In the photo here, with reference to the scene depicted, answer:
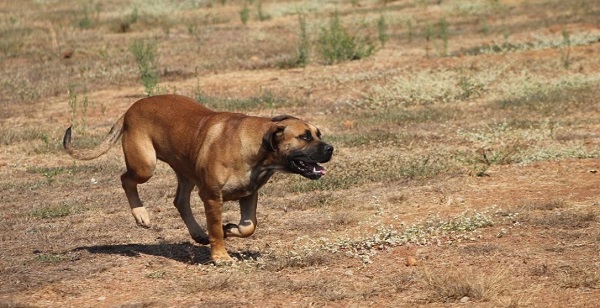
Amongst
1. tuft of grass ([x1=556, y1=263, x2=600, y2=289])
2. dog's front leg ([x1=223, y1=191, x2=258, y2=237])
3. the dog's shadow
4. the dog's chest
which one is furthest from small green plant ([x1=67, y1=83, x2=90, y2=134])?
tuft of grass ([x1=556, y1=263, x2=600, y2=289])

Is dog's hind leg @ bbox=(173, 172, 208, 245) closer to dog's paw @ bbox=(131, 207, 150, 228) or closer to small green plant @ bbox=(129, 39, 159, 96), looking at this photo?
dog's paw @ bbox=(131, 207, 150, 228)

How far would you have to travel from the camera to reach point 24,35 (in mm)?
24094

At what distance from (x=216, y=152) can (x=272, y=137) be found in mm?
457

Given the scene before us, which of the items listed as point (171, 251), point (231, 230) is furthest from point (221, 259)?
point (171, 251)

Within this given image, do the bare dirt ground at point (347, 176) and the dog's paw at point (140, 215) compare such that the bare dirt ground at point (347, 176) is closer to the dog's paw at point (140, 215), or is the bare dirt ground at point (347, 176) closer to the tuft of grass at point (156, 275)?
the tuft of grass at point (156, 275)

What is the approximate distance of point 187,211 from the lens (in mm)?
8992

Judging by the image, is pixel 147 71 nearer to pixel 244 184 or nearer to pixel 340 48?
pixel 340 48

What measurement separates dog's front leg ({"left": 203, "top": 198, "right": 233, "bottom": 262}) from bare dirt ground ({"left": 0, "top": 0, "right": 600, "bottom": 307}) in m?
0.14

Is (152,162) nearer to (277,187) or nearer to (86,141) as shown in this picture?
(277,187)

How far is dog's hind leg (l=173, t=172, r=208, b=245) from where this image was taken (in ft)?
29.0

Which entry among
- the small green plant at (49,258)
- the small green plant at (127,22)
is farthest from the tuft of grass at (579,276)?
the small green plant at (127,22)

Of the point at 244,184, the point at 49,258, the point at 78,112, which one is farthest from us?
the point at 78,112

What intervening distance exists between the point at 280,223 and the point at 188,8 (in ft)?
72.3

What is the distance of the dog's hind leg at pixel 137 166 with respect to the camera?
8.73m
